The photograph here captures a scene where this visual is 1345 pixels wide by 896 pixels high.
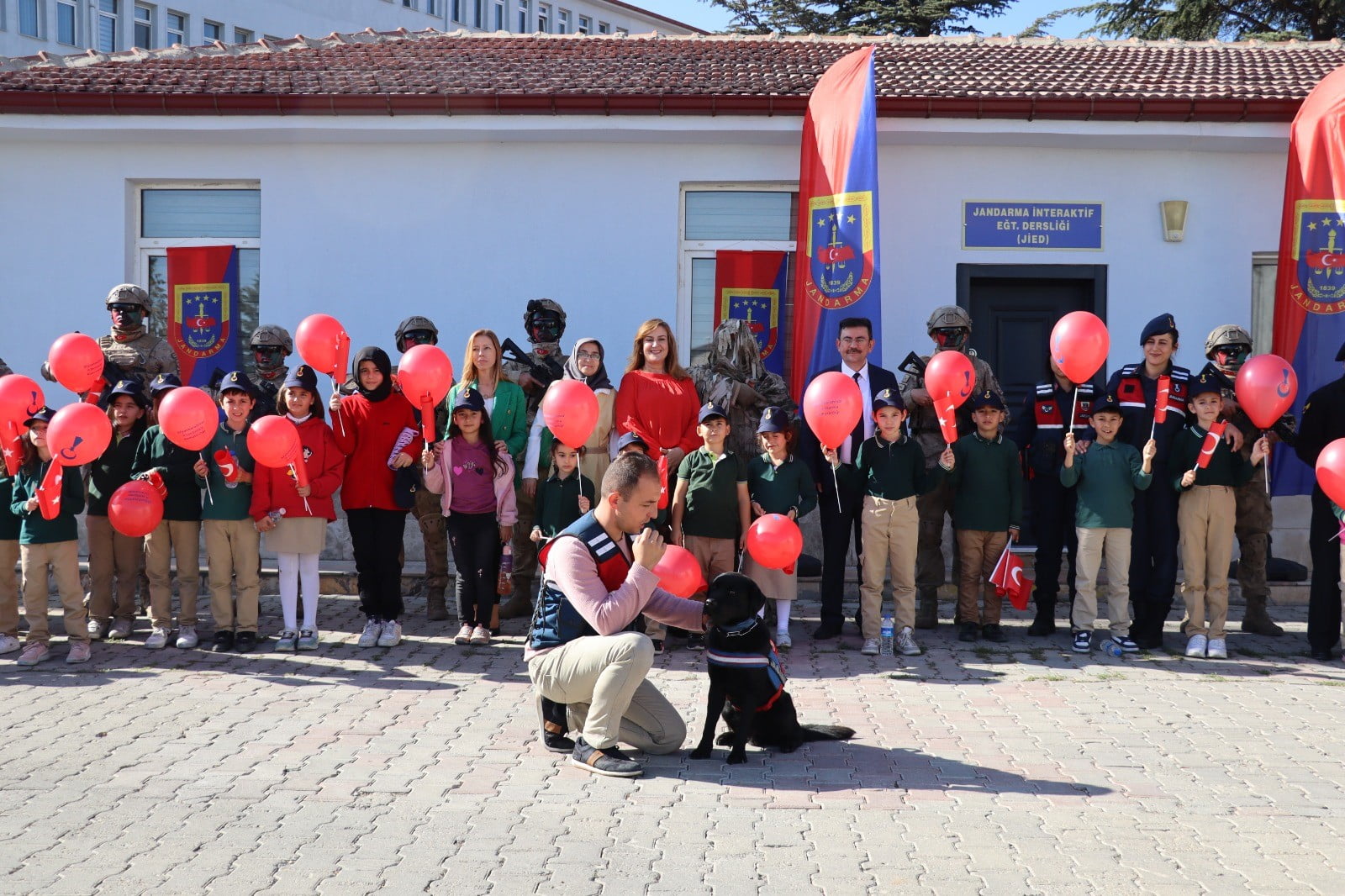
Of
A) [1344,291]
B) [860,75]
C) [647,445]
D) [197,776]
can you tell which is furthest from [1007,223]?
[197,776]

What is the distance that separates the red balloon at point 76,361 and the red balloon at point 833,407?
480 centimetres

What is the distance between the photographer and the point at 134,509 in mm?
7781

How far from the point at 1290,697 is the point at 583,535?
4200 mm

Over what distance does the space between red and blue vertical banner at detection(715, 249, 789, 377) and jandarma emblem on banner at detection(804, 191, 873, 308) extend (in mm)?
1216

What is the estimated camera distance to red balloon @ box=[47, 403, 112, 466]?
24.5 ft

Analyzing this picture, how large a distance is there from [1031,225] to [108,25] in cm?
3799

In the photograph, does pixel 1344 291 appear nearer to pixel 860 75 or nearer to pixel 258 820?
pixel 860 75

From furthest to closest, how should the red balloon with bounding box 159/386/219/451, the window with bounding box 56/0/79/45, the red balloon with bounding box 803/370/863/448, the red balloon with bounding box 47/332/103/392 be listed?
1. the window with bounding box 56/0/79/45
2. the red balloon with bounding box 47/332/103/392
3. the red balloon with bounding box 803/370/863/448
4. the red balloon with bounding box 159/386/219/451

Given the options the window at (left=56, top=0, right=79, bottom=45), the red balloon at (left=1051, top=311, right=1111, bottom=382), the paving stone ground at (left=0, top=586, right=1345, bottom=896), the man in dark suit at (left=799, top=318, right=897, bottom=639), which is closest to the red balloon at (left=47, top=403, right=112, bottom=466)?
the paving stone ground at (left=0, top=586, right=1345, bottom=896)

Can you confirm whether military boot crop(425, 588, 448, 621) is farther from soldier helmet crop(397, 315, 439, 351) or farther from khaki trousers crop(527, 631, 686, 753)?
khaki trousers crop(527, 631, 686, 753)

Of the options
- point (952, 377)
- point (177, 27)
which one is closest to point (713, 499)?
point (952, 377)

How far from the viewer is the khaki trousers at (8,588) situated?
7934mm

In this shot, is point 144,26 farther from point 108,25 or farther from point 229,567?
point 229,567

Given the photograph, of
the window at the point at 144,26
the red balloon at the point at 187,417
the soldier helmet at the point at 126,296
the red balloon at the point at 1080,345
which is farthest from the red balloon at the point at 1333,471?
the window at the point at 144,26
